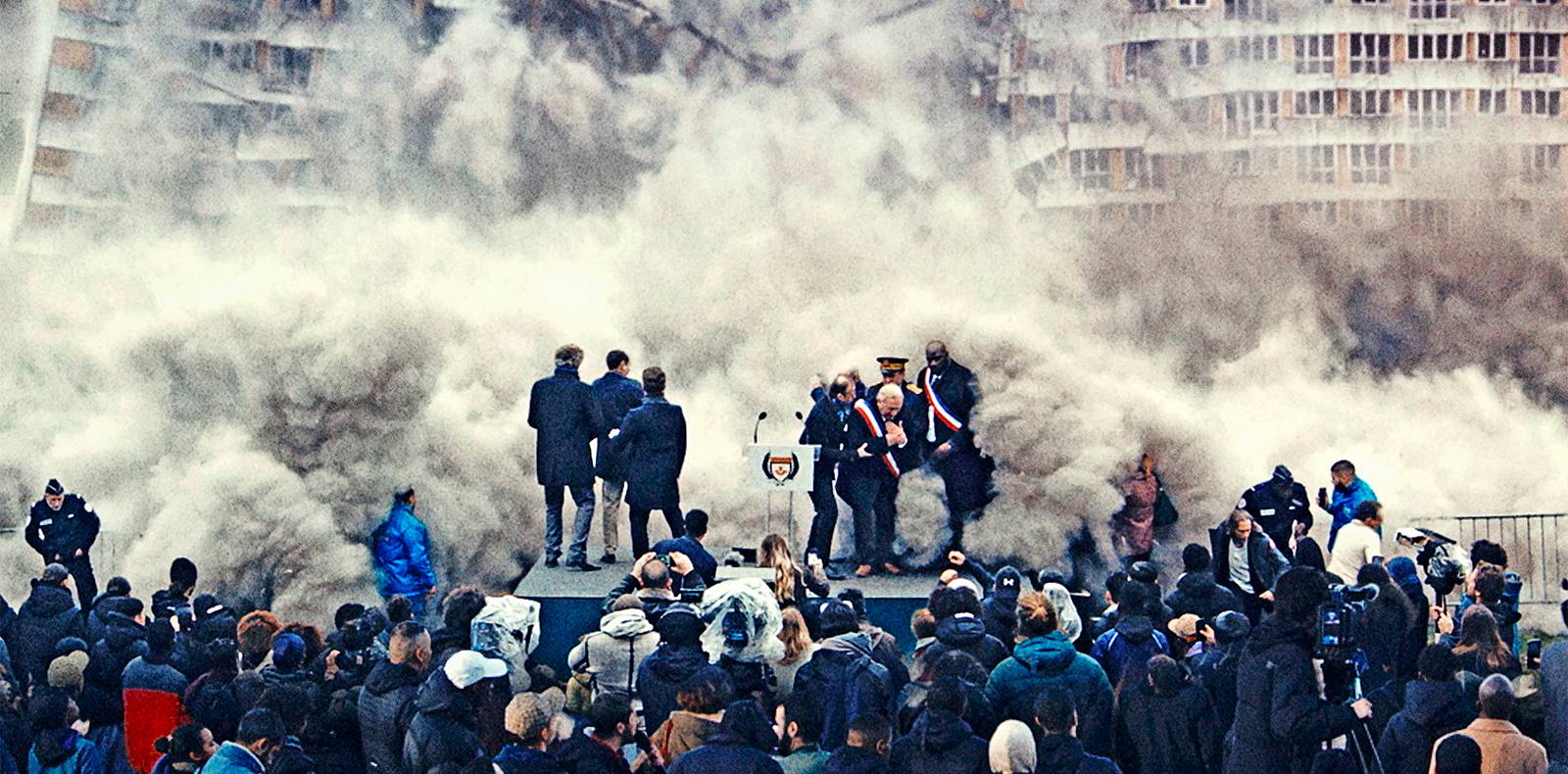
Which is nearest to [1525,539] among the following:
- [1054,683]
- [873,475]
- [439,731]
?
[873,475]

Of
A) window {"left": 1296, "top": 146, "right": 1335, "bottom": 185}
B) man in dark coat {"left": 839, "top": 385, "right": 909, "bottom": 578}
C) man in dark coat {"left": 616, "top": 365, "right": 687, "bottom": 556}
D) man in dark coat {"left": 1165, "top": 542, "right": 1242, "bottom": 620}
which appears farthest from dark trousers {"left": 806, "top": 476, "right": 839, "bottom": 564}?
window {"left": 1296, "top": 146, "right": 1335, "bottom": 185}

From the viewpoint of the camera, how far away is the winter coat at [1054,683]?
8320mm

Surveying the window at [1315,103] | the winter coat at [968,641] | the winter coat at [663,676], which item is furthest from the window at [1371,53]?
the winter coat at [663,676]

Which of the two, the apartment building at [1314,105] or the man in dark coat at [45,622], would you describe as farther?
the apartment building at [1314,105]

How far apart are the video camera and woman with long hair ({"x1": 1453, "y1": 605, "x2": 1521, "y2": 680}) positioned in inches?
71.4

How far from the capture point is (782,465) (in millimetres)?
12766

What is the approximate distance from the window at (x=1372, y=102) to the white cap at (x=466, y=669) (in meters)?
15.0

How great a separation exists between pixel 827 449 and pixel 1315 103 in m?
9.73

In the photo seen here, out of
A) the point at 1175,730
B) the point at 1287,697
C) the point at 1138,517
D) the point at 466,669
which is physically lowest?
the point at 1175,730

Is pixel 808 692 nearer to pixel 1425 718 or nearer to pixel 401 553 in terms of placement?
pixel 1425 718

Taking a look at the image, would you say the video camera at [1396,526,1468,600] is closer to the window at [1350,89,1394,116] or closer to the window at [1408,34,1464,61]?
the window at [1350,89,1394,116]

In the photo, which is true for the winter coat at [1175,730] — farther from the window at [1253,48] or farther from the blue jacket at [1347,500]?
the window at [1253,48]

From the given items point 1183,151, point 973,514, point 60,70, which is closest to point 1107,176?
point 1183,151

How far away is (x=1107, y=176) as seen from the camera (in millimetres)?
21438
